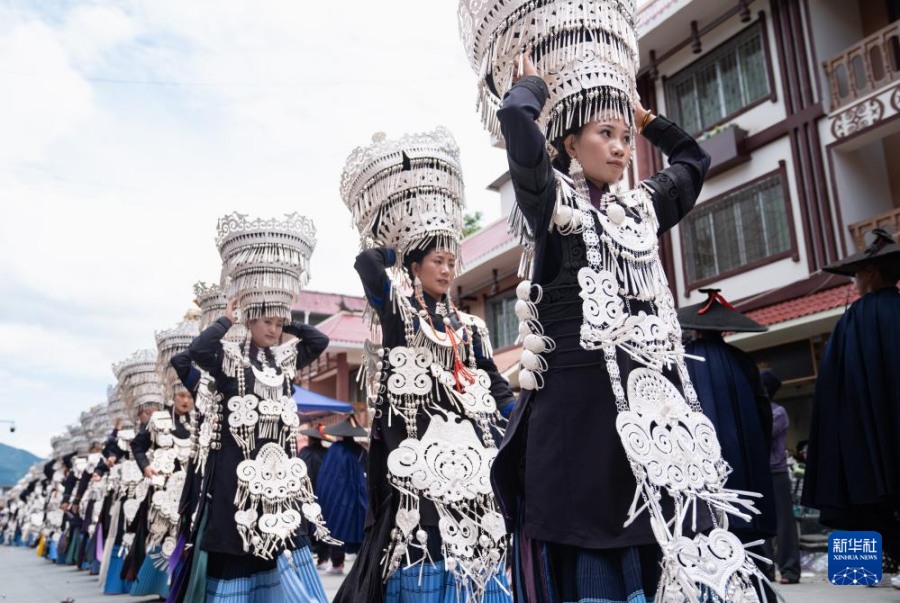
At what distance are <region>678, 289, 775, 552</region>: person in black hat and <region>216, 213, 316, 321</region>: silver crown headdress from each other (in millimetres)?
2584

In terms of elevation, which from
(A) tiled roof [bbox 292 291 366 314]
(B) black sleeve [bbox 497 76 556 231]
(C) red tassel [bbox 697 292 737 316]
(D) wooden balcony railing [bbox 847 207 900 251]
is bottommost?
(B) black sleeve [bbox 497 76 556 231]

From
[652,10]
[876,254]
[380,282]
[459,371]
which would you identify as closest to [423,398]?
[459,371]

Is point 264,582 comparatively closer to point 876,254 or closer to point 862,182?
point 876,254

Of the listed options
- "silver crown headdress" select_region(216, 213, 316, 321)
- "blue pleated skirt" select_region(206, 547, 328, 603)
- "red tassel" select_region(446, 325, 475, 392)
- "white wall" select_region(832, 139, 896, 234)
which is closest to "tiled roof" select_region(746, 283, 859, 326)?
"white wall" select_region(832, 139, 896, 234)

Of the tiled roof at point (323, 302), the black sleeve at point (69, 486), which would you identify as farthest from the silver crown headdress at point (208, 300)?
the tiled roof at point (323, 302)

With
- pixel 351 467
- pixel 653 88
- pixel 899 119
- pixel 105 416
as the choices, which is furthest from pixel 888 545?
pixel 105 416

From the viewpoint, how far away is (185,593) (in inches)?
182

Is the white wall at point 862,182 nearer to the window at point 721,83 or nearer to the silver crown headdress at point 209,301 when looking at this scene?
the window at point 721,83

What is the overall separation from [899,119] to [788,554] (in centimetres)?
726

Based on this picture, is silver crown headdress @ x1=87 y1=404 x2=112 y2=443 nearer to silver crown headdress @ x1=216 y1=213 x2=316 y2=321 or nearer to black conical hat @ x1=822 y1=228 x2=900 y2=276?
silver crown headdress @ x1=216 y1=213 x2=316 y2=321

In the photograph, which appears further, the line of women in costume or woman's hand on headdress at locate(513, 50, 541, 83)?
woman's hand on headdress at locate(513, 50, 541, 83)

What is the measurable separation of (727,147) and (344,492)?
8.27 meters

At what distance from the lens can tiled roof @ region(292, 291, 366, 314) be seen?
3212cm

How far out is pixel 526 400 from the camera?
8.06 ft
